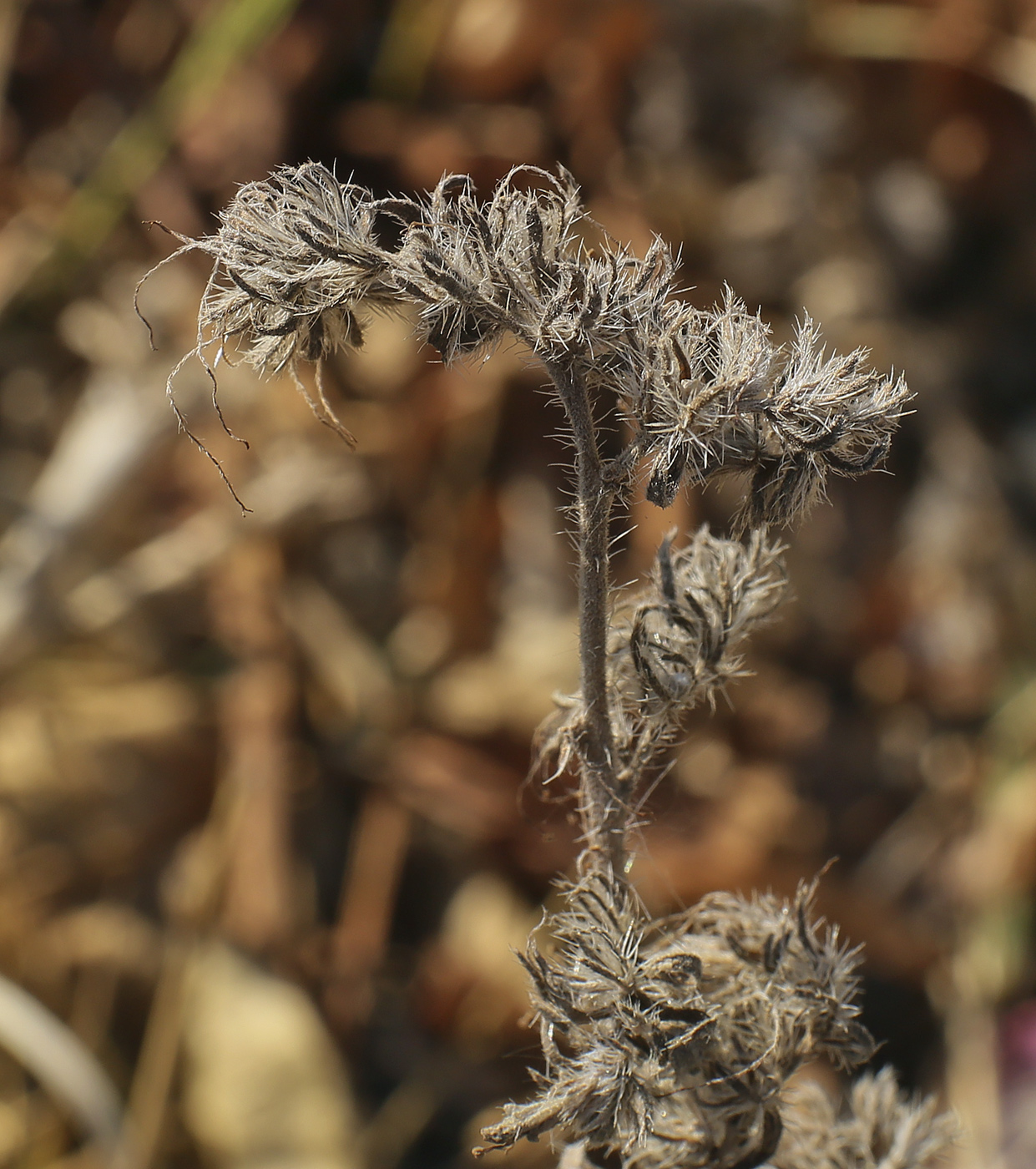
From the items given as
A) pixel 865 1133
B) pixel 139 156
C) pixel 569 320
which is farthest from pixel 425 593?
pixel 569 320

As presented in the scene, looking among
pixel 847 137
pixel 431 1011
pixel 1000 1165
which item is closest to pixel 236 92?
pixel 847 137

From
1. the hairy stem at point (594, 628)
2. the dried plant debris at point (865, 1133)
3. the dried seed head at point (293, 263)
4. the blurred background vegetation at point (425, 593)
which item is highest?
the blurred background vegetation at point (425, 593)

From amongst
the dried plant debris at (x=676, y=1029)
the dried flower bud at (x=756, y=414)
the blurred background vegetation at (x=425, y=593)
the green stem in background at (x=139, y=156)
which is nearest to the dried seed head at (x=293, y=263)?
the dried flower bud at (x=756, y=414)

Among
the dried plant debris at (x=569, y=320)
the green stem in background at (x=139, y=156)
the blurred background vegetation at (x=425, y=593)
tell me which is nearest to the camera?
the dried plant debris at (x=569, y=320)

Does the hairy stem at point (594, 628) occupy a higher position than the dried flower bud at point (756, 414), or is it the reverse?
the dried flower bud at point (756, 414)

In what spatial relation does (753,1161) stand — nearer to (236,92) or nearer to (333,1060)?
(333,1060)

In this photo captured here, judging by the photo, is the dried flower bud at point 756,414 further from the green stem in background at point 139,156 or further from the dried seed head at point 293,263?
the green stem in background at point 139,156

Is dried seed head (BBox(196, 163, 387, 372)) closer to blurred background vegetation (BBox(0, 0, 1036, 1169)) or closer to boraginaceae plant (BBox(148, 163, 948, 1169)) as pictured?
boraginaceae plant (BBox(148, 163, 948, 1169))

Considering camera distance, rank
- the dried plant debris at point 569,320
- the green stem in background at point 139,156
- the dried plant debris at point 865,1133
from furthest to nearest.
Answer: the green stem in background at point 139,156
the dried plant debris at point 865,1133
the dried plant debris at point 569,320
